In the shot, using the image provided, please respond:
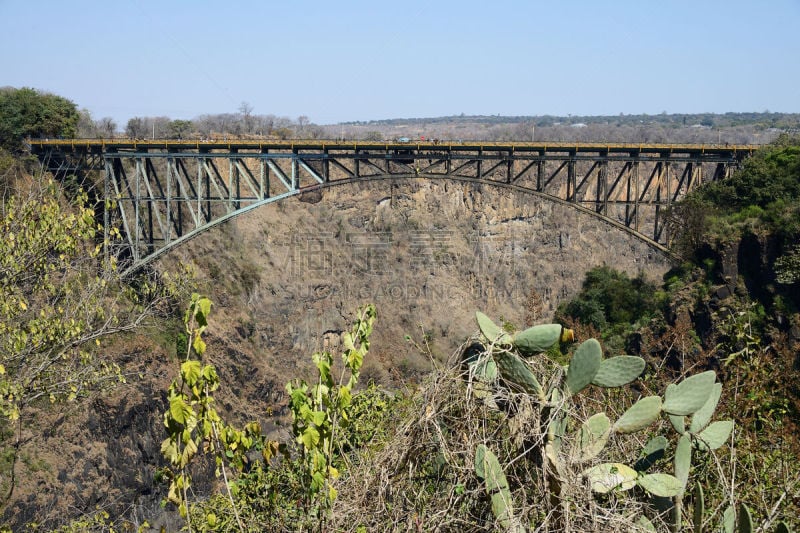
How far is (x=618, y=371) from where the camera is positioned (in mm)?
5359

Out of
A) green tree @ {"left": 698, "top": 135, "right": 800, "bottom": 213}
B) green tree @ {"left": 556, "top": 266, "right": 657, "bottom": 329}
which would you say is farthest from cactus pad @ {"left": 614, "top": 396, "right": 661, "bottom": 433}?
green tree @ {"left": 556, "top": 266, "right": 657, "bottom": 329}

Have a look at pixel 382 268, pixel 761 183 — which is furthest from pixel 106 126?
pixel 761 183

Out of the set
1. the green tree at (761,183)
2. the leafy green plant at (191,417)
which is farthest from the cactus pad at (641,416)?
the green tree at (761,183)

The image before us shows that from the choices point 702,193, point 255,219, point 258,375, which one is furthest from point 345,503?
point 255,219

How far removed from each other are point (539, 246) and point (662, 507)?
2201 inches

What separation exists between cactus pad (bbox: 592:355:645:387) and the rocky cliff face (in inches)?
1294

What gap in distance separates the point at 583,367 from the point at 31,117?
3331cm

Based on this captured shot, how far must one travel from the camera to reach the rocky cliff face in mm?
45656

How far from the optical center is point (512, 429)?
543cm

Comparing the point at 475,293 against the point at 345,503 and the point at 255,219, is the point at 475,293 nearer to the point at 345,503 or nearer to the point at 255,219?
the point at 255,219

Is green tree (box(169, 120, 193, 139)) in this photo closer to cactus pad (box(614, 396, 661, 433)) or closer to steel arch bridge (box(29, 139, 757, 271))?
steel arch bridge (box(29, 139, 757, 271))

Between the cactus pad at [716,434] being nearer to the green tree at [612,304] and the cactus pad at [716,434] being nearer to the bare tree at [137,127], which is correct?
the green tree at [612,304]

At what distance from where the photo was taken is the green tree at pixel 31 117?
33.3m

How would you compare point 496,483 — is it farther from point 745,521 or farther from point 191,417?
point 191,417
